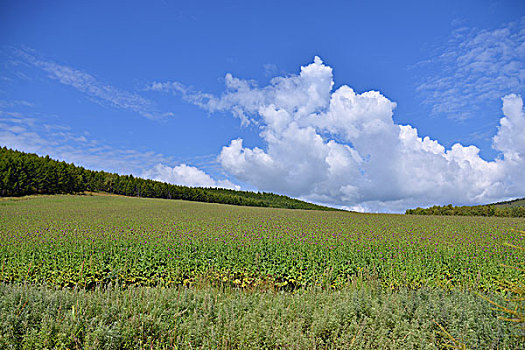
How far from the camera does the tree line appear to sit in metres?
32.2

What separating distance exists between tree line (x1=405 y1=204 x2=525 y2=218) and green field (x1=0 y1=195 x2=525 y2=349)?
24.5 meters

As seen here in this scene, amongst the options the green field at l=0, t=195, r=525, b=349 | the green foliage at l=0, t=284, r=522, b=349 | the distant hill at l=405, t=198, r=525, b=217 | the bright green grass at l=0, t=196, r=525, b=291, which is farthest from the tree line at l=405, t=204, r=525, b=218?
the green foliage at l=0, t=284, r=522, b=349

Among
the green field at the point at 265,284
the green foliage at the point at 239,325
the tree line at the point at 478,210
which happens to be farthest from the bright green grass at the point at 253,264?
the tree line at the point at 478,210

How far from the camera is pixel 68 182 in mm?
54125

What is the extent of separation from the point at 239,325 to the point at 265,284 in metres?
3.27

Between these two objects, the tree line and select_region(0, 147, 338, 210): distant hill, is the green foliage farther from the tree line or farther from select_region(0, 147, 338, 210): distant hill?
select_region(0, 147, 338, 210): distant hill

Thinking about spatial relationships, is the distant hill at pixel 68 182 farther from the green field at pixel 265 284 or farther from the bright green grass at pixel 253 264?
the bright green grass at pixel 253 264

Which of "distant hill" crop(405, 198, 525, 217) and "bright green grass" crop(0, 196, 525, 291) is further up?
"distant hill" crop(405, 198, 525, 217)

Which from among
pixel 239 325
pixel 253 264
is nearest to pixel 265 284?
pixel 253 264

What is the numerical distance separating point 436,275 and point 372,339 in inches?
207

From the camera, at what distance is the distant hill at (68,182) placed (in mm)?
46750

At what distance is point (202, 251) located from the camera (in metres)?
8.53

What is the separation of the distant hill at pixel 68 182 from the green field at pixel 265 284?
44417mm

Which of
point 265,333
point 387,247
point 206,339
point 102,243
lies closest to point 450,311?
point 265,333
